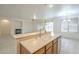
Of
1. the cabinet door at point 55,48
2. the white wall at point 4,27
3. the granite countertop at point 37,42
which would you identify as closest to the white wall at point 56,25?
the granite countertop at point 37,42

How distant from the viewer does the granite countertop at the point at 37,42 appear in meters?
1.13

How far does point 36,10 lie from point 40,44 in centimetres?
45

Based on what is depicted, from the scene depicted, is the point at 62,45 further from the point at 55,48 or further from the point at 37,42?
Result: the point at 37,42

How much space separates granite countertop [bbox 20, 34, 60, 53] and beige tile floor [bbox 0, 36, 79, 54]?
0.13m

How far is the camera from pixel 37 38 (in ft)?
4.08

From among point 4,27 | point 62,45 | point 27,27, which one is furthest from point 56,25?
point 4,27

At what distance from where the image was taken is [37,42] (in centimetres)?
125

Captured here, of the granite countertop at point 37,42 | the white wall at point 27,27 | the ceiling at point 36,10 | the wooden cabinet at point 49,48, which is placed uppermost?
the ceiling at point 36,10

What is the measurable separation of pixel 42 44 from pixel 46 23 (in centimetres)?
28

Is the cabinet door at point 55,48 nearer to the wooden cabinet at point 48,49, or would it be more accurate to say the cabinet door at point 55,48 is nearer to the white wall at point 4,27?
the wooden cabinet at point 48,49

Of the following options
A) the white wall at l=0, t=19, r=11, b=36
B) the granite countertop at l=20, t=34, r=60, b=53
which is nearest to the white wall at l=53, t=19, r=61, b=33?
the granite countertop at l=20, t=34, r=60, b=53

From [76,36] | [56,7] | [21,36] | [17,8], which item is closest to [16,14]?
[17,8]

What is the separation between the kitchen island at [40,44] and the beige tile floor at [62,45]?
84 millimetres
